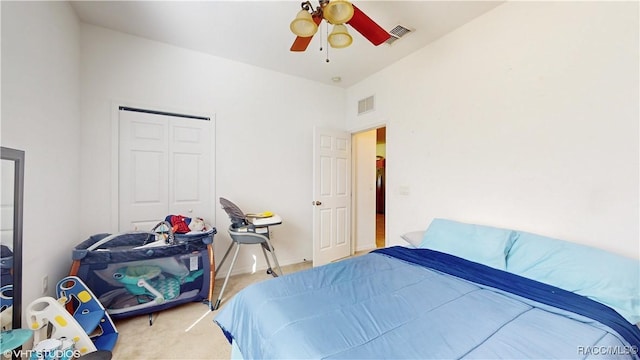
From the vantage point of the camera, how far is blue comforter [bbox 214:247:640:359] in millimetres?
999

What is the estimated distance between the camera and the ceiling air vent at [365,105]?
11.7ft

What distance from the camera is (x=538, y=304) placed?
1.33m

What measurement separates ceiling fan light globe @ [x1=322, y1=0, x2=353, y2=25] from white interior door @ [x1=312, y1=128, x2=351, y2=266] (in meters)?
1.91

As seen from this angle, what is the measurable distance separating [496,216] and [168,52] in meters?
3.85

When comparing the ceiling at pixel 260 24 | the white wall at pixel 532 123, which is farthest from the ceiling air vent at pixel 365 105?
the white wall at pixel 532 123

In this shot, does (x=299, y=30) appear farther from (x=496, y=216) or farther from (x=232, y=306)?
(x=496, y=216)

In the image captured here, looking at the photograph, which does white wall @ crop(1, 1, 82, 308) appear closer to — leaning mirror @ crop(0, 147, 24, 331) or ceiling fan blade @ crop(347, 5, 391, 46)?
leaning mirror @ crop(0, 147, 24, 331)

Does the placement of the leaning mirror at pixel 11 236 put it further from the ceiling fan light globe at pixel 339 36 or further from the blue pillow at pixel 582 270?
the blue pillow at pixel 582 270

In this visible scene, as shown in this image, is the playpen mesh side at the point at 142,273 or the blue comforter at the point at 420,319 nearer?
the blue comforter at the point at 420,319

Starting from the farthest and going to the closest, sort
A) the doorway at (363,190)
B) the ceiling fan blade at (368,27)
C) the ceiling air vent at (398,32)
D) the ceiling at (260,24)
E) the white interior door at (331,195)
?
the doorway at (363,190) < the white interior door at (331,195) < the ceiling air vent at (398,32) < the ceiling at (260,24) < the ceiling fan blade at (368,27)

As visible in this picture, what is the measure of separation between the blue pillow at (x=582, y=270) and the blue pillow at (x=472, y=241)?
75mm

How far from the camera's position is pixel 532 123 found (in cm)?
199

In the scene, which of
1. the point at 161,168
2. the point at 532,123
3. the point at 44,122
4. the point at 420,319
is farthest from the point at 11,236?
the point at 532,123

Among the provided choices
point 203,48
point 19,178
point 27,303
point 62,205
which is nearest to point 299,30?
point 203,48
